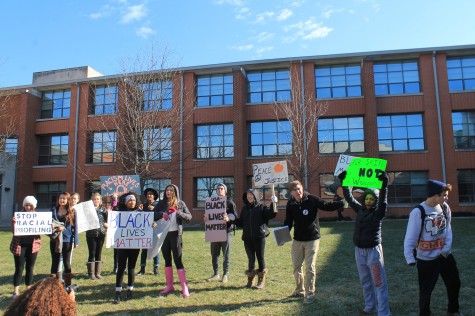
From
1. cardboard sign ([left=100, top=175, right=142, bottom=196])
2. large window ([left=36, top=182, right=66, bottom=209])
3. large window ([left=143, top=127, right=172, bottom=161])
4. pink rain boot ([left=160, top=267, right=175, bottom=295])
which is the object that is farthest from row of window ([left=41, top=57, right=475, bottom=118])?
pink rain boot ([left=160, top=267, right=175, bottom=295])

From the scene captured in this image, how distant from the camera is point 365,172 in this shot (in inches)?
230

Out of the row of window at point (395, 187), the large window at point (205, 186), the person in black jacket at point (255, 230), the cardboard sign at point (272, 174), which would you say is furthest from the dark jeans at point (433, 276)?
the large window at point (205, 186)

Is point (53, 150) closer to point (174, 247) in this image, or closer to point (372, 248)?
point (174, 247)

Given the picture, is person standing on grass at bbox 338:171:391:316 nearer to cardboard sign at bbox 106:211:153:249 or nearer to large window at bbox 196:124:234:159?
cardboard sign at bbox 106:211:153:249

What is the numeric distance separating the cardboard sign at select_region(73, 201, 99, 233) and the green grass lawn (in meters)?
1.25

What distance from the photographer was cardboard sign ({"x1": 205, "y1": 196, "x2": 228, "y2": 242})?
8108 mm

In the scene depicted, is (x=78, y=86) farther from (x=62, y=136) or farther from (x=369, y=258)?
(x=369, y=258)

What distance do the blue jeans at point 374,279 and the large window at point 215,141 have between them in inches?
917

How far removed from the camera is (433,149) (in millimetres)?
26719

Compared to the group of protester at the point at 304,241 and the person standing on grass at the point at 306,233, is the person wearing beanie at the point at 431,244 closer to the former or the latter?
the group of protester at the point at 304,241

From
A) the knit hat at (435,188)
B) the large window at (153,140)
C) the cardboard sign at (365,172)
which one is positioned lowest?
the knit hat at (435,188)

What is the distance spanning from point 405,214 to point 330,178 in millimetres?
5652

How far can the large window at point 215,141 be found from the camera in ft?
95.3

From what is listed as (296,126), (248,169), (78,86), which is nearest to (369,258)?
(296,126)
